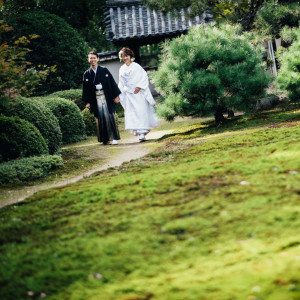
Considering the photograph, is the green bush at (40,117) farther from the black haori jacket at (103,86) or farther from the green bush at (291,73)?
the green bush at (291,73)

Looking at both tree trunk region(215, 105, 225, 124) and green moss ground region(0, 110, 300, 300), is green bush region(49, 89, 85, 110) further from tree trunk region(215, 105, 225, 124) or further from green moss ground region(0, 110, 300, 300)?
green moss ground region(0, 110, 300, 300)

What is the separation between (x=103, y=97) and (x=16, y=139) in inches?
141

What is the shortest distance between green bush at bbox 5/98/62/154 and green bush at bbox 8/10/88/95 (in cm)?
814

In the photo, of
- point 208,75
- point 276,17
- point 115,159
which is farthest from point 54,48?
point 115,159

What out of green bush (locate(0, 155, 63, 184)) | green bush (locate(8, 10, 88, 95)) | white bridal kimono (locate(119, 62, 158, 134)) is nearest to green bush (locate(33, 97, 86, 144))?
white bridal kimono (locate(119, 62, 158, 134))

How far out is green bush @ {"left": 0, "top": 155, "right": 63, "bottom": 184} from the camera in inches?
258

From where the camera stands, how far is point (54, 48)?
17062mm

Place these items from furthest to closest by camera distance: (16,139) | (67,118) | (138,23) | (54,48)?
(138,23), (54,48), (67,118), (16,139)

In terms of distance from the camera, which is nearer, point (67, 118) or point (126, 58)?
point (126, 58)

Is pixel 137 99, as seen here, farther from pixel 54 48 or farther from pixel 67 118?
pixel 54 48

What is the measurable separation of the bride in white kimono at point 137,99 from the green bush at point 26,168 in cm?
351

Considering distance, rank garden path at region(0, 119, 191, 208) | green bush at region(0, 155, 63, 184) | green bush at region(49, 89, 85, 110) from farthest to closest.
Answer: green bush at region(49, 89, 85, 110)
green bush at region(0, 155, 63, 184)
garden path at region(0, 119, 191, 208)

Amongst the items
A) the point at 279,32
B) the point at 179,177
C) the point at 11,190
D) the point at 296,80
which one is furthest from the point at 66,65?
the point at 179,177

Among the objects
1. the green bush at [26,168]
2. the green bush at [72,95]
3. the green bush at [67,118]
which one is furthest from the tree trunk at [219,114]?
the green bush at [72,95]
